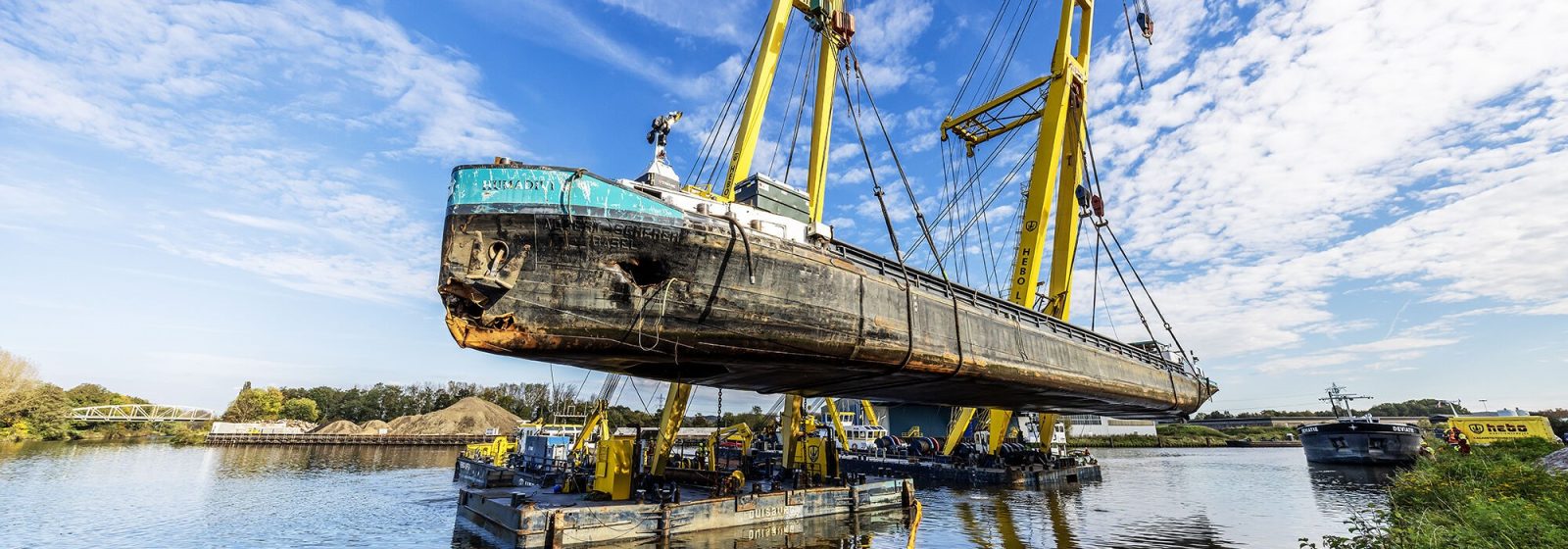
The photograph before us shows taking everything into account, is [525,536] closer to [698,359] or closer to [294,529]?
[698,359]

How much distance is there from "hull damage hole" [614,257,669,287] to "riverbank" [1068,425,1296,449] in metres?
82.5

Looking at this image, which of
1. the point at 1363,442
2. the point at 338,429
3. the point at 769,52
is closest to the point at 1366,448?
the point at 1363,442

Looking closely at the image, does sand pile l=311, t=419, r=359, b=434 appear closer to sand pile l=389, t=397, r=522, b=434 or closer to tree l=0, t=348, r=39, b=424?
sand pile l=389, t=397, r=522, b=434

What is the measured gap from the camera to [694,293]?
8.73 m

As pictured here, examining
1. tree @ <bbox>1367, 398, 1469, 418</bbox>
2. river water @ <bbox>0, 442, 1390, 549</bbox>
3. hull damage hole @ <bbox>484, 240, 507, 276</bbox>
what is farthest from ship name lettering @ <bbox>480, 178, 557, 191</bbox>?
tree @ <bbox>1367, 398, 1469, 418</bbox>

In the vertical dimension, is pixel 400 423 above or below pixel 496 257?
below

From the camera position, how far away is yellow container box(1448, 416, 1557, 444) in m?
38.5

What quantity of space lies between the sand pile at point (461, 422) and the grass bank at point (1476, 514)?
8995 cm

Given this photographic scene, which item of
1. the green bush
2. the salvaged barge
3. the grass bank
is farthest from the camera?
the green bush

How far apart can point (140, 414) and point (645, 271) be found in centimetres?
12352

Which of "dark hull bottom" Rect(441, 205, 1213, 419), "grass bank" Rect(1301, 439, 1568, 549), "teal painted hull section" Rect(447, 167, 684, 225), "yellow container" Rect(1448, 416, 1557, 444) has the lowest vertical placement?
"grass bank" Rect(1301, 439, 1568, 549)

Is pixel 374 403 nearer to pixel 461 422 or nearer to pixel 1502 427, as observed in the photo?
pixel 461 422

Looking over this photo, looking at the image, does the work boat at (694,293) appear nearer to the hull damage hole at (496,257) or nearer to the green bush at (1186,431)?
the hull damage hole at (496,257)

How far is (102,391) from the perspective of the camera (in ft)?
281
